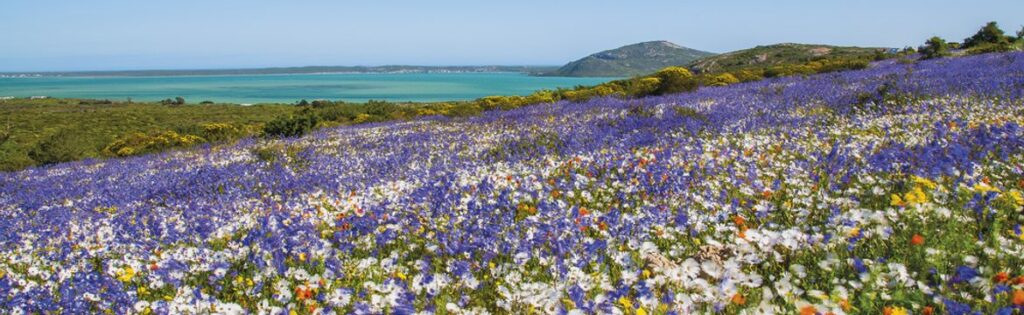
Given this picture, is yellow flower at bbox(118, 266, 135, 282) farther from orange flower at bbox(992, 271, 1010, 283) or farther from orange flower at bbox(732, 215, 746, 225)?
orange flower at bbox(992, 271, 1010, 283)

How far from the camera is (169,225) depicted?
6742 mm

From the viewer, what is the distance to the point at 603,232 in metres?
4.36

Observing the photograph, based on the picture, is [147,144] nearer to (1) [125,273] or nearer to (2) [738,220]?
(1) [125,273]

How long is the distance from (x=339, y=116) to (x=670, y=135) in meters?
30.1

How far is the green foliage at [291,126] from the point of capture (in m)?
25.8

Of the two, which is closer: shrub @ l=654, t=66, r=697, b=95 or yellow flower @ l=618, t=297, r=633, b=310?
yellow flower @ l=618, t=297, r=633, b=310

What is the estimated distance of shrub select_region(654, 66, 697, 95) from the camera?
26266mm

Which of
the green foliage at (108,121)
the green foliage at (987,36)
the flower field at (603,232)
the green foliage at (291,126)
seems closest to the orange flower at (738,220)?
the flower field at (603,232)

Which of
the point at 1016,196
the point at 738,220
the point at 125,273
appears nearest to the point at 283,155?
the point at 125,273

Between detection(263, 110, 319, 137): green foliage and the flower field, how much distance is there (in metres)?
15.0

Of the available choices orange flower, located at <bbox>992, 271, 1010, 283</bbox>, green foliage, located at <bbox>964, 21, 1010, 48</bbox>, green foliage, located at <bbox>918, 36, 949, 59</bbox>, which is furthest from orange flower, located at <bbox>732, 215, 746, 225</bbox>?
green foliage, located at <bbox>964, 21, 1010, 48</bbox>

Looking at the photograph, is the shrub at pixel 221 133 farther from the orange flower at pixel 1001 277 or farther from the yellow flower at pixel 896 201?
the orange flower at pixel 1001 277

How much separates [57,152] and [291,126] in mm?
12591

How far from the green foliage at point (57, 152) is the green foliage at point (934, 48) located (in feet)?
156
